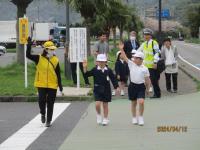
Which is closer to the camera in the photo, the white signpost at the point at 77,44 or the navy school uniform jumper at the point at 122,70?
the navy school uniform jumper at the point at 122,70

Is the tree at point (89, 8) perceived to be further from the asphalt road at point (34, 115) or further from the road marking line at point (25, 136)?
the road marking line at point (25, 136)

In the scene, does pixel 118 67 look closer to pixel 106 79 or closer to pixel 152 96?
pixel 152 96

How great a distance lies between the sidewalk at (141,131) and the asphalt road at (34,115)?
194mm

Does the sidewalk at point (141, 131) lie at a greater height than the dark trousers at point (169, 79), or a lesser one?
lesser

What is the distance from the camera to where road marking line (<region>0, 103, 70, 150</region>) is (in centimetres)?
964

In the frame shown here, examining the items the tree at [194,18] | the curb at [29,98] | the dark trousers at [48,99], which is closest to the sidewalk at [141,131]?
the dark trousers at [48,99]

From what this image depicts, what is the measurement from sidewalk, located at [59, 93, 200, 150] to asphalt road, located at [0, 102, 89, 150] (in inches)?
7.6

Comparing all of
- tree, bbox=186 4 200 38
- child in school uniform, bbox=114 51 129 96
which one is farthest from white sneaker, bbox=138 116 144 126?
tree, bbox=186 4 200 38

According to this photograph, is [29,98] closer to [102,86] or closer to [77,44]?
[77,44]

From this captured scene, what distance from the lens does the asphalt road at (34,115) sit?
9.98 m

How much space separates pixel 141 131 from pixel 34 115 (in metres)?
3.49

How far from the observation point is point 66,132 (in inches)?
434

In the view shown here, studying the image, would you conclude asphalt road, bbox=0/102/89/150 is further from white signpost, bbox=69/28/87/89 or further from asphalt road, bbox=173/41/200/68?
asphalt road, bbox=173/41/200/68
